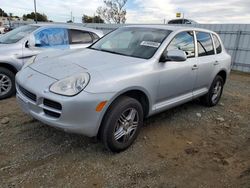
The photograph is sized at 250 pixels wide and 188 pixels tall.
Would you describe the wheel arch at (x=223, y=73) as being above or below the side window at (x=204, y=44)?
below

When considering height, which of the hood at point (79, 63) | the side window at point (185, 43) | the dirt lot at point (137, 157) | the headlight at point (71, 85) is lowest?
the dirt lot at point (137, 157)

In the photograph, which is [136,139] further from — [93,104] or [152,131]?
[93,104]

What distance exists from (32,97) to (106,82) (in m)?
0.92

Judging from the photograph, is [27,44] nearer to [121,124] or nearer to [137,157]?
[121,124]

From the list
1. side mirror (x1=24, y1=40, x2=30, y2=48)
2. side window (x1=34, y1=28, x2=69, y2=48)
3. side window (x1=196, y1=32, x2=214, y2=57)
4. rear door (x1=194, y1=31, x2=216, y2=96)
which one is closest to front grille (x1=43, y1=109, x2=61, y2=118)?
rear door (x1=194, y1=31, x2=216, y2=96)

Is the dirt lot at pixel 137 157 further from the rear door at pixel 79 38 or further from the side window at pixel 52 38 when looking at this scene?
the rear door at pixel 79 38

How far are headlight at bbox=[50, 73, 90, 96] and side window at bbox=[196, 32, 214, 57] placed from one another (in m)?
2.53

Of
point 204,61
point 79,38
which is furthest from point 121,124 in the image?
point 79,38

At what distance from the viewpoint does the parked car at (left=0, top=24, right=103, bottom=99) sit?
197 inches

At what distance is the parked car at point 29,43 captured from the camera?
4.99 metres

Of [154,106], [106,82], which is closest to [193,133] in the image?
[154,106]

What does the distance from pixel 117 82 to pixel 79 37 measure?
152 inches

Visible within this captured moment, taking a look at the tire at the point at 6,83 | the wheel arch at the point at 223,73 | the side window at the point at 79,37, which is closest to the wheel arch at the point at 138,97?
the wheel arch at the point at 223,73

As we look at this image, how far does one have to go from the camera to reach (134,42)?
3793mm
